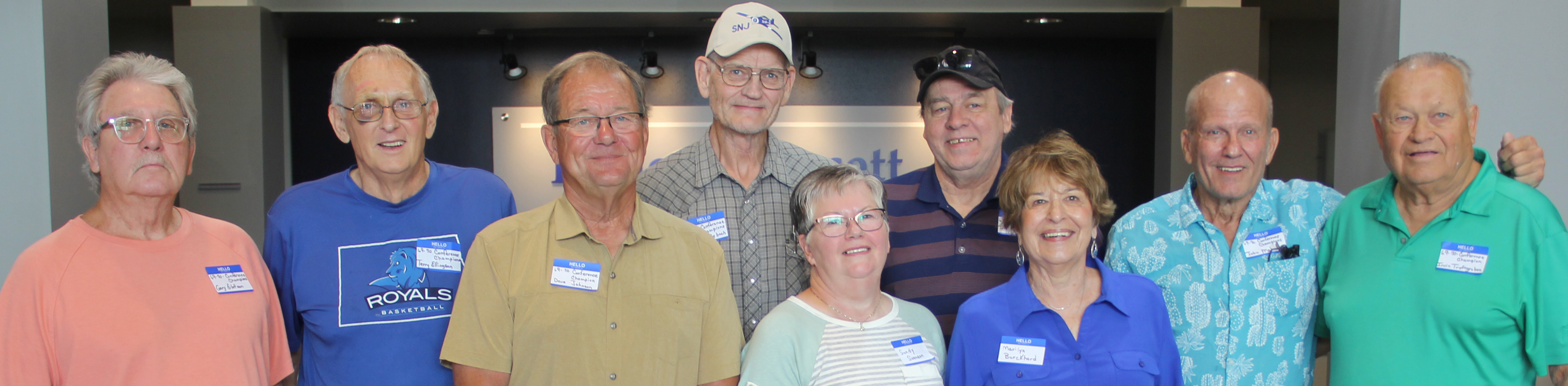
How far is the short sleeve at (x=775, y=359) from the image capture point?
201 centimetres

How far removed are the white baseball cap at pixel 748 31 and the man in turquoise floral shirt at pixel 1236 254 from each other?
1.13 m

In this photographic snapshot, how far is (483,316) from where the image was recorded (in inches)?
76.9

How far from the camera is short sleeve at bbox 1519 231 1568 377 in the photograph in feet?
6.86

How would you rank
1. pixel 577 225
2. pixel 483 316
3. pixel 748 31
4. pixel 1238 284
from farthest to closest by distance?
pixel 748 31
pixel 1238 284
pixel 577 225
pixel 483 316

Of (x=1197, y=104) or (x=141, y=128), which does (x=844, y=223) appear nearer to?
(x=1197, y=104)

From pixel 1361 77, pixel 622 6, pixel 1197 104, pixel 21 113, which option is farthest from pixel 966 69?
pixel 622 6

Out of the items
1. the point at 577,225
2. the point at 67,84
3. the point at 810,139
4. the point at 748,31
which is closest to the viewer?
the point at 577,225

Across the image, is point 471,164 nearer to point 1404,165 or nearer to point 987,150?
point 987,150

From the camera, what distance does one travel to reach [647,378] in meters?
2.04

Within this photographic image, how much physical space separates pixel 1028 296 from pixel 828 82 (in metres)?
5.73

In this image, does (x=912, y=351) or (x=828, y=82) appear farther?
(x=828, y=82)

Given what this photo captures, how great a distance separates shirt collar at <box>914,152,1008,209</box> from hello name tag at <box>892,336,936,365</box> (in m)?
0.59

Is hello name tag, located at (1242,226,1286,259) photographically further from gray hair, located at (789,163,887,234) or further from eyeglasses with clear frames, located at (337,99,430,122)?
eyeglasses with clear frames, located at (337,99,430,122)

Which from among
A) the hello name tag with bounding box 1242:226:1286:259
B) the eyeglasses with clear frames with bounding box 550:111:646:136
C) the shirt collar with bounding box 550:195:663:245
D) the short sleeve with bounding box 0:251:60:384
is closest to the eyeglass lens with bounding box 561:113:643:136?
the eyeglasses with clear frames with bounding box 550:111:646:136
